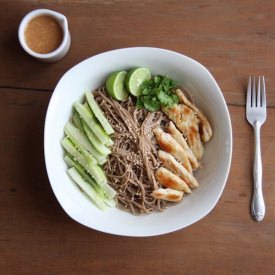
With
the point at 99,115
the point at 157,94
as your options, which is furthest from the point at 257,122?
the point at 99,115

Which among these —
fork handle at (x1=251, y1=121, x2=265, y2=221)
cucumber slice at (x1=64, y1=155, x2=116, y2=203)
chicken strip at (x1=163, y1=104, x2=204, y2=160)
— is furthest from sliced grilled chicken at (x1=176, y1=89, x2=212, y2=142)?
cucumber slice at (x1=64, y1=155, x2=116, y2=203)

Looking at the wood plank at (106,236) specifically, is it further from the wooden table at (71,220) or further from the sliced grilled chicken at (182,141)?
the sliced grilled chicken at (182,141)

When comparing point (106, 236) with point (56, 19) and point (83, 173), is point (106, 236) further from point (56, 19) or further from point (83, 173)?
point (56, 19)

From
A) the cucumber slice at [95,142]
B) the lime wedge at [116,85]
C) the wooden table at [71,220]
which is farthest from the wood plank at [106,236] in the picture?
the lime wedge at [116,85]

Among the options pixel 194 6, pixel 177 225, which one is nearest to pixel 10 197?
pixel 177 225

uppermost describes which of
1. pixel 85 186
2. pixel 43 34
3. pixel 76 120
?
pixel 43 34

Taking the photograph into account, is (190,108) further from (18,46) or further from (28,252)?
(28,252)
